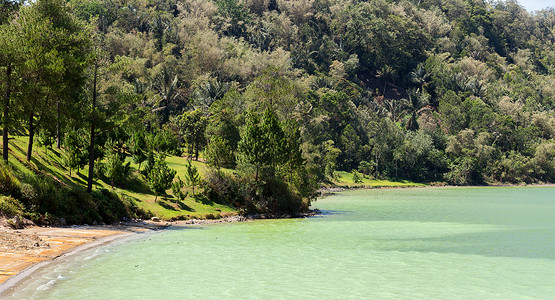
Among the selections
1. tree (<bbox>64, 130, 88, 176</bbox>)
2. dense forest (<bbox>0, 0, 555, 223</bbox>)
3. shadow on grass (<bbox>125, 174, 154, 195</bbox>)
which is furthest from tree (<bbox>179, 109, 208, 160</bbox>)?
tree (<bbox>64, 130, 88, 176</bbox>)

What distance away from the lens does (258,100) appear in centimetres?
8281

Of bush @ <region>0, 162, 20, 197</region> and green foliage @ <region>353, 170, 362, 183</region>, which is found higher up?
green foliage @ <region>353, 170, 362, 183</region>

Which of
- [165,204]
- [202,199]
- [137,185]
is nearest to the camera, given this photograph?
[165,204]

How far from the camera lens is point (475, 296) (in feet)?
69.5

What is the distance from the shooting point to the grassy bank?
33781 mm

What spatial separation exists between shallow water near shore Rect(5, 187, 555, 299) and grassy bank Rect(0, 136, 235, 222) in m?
5.11

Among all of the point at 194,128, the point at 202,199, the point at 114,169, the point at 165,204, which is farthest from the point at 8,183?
the point at 194,128

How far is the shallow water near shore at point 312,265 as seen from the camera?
21.4 metres

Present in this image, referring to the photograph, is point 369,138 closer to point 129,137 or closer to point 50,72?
point 129,137

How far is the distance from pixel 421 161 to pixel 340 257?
114 m

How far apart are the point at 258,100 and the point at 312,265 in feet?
189

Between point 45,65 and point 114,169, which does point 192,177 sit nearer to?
point 114,169

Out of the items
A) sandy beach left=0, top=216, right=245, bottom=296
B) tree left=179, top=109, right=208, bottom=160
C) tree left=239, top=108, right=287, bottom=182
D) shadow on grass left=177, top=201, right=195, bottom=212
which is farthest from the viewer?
tree left=179, top=109, right=208, bottom=160

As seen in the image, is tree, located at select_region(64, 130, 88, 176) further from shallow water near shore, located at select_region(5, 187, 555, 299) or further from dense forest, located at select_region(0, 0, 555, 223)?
shallow water near shore, located at select_region(5, 187, 555, 299)
